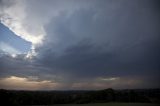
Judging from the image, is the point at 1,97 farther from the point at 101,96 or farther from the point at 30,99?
the point at 101,96

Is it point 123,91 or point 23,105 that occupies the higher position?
point 123,91

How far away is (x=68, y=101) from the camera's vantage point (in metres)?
26.3

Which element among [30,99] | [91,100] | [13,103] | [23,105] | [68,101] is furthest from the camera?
[91,100]

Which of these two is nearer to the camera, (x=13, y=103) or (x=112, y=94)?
(x=13, y=103)

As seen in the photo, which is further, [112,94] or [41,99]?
[112,94]

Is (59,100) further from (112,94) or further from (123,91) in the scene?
(123,91)

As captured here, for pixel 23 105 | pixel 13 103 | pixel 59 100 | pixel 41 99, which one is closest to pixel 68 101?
pixel 59 100

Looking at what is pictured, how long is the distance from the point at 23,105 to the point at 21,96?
1.31 m

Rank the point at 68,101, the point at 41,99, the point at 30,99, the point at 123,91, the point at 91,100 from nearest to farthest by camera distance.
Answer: the point at 30,99 → the point at 41,99 → the point at 68,101 → the point at 91,100 → the point at 123,91

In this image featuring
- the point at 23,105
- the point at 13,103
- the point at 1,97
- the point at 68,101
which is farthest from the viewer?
the point at 68,101

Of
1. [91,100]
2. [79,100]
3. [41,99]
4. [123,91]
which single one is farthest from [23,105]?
[123,91]

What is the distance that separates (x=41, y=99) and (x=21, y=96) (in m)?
3.14

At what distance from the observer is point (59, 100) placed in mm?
25594

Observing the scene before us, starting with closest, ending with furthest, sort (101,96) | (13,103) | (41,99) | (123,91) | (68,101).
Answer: (13,103) < (41,99) < (68,101) < (101,96) < (123,91)
